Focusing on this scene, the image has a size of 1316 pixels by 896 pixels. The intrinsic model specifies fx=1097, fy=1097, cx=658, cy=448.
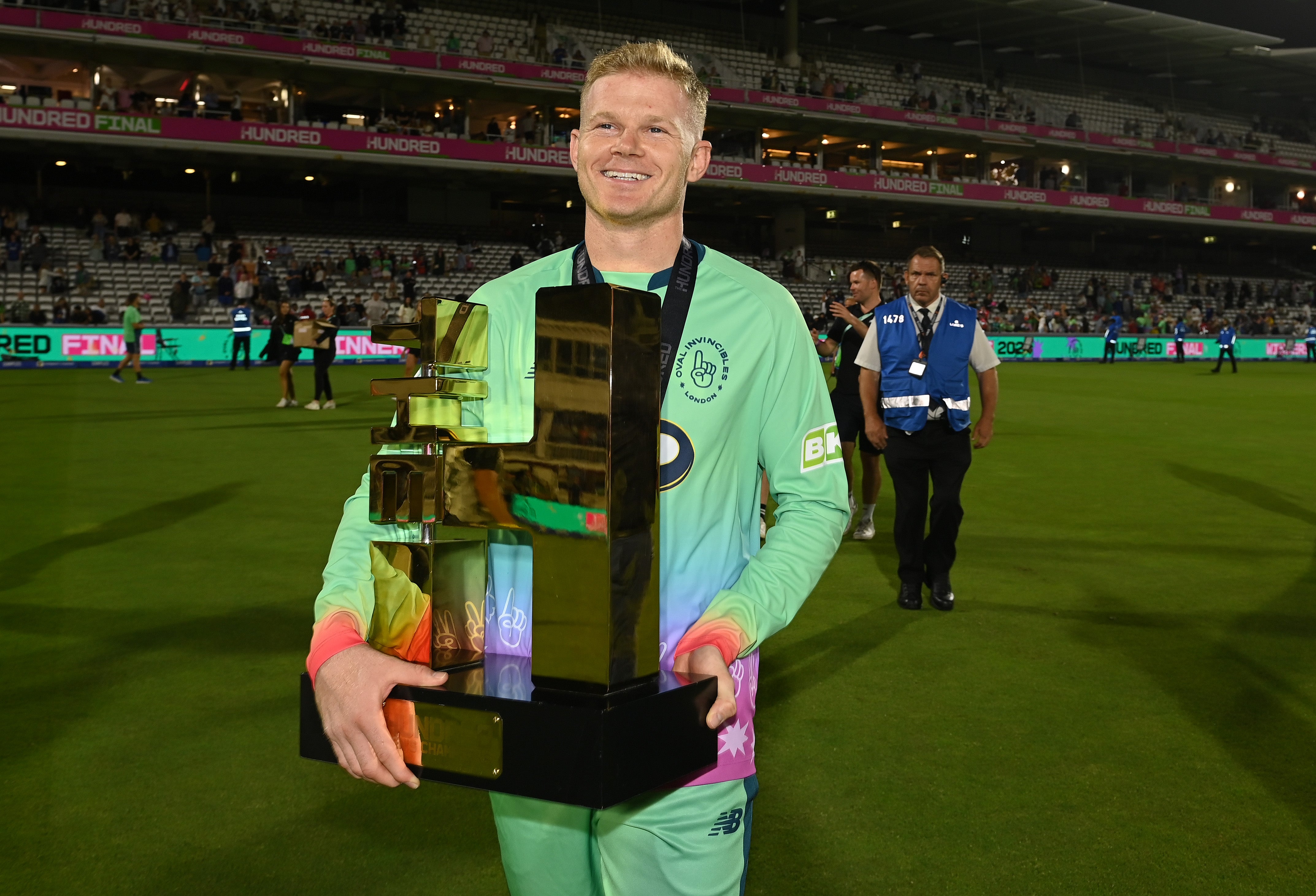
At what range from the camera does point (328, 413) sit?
668 inches

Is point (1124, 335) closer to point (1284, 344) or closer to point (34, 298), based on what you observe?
point (1284, 344)

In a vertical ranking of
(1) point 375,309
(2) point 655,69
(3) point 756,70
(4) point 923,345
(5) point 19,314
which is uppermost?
(3) point 756,70

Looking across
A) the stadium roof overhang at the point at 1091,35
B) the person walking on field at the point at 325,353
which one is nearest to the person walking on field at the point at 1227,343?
the stadium roof overhang at the point at 1091,35

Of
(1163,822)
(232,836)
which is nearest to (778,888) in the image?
(1163,822)

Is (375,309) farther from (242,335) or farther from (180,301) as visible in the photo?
(180,301)

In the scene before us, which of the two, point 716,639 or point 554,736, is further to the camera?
point 716,639

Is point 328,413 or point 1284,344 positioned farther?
point 1284,344

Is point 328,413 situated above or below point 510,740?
below

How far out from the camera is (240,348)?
28.5 m

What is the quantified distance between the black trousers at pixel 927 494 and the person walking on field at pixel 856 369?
1251 millimetres

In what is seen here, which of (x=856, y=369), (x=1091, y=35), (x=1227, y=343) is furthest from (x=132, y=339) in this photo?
(x=1091, y=35)

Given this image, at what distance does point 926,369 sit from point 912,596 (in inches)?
55.1

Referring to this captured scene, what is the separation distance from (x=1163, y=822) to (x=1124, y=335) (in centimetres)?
4079

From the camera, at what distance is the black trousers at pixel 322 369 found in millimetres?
16828
